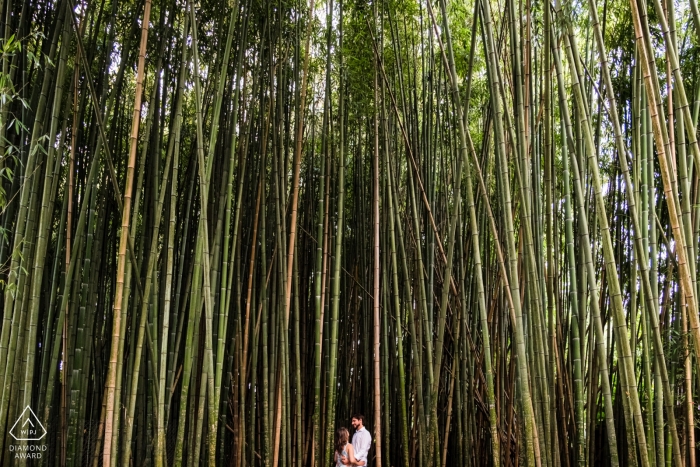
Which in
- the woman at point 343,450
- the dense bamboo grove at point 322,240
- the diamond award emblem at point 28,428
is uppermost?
the dense bamboo grove at point 322,240

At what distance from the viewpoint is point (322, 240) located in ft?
12.2

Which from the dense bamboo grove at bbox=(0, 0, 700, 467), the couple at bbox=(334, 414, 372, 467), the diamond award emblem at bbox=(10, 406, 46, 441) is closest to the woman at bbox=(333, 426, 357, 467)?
the couple at bbox=(334, 414, 372, 467)

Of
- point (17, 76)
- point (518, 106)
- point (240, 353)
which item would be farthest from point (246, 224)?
point (518, 106)

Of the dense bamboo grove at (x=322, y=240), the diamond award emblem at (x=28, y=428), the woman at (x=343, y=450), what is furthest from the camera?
the woman at (x=343, y=450)

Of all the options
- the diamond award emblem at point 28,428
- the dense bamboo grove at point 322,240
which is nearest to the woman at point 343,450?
the dense bamboo grove at point 322,240

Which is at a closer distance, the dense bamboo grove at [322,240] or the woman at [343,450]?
the dense bamboo grove at [322,240]

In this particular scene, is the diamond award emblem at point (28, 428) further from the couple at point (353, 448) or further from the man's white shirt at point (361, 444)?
the man's white shirt at point (361, 444)

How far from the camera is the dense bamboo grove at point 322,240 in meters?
2.47

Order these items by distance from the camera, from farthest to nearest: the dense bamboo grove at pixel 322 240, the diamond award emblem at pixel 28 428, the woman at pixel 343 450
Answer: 1. the woman at pixel 343 450
2. the diamond award emblem at pixel 28 428
3. the dense bamboo grove at pixel 322 240

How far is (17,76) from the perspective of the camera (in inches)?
126

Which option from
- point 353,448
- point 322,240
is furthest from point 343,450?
point 322,240

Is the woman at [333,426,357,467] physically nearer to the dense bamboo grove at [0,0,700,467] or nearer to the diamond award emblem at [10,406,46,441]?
the dense bamboo grove at [0,0,700,467]

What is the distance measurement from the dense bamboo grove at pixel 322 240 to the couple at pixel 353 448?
109 millimetres

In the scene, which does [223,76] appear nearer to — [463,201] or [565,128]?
[565,128]
